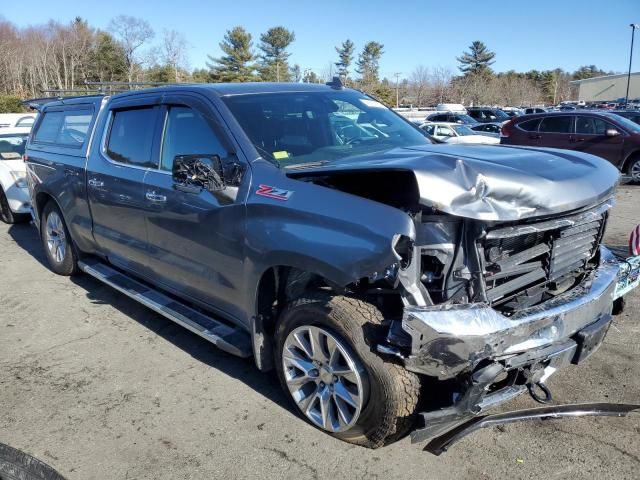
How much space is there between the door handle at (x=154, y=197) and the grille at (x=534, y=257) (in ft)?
7.61

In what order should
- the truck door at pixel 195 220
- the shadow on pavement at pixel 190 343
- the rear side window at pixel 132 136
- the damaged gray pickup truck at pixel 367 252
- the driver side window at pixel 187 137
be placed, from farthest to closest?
1. the rear side window at pixel 132 136
2. the shadow on pavement at pixel 190 343
3. the driver side window at pixel 187 137
4. the truck door at pixel 195 220
5. the damaged gray pickup truck at pixel 367 252

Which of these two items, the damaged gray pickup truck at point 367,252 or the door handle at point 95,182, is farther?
the door handle at point 95,182

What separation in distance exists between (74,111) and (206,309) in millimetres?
3076

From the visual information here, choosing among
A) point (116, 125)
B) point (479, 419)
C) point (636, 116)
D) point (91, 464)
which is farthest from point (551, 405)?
point (636, 116)

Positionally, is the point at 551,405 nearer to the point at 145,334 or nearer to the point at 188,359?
the point at 188,359

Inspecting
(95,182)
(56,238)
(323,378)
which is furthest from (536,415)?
(56,238)

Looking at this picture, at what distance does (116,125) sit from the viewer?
4.83m

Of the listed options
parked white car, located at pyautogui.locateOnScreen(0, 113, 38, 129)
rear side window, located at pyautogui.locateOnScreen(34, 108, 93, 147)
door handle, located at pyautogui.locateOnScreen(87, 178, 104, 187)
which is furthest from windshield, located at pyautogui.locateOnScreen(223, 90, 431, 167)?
parked white car, located at pyautogui.locateOnScreen(0, 113, 38, 129)

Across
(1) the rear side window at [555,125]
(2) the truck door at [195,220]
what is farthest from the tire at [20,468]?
(1) the rear side window at [555,125]

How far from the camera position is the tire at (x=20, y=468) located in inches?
87.0

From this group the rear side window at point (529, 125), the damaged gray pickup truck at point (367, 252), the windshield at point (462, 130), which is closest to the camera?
the damaged gray pickup truck at point (367, 252)

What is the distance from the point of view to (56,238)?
6258 mm

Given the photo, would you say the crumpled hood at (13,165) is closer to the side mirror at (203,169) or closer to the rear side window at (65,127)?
the rear side window at (65,127)

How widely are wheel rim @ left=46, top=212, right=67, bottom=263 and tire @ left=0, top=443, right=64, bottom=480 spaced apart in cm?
405
